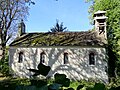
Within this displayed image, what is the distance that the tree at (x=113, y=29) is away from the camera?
29938mm

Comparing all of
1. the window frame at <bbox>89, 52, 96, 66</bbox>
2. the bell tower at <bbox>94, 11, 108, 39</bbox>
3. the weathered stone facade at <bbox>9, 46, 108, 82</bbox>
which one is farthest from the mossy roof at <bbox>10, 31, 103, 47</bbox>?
the window frame at <bbox>89, 52, 96, 66</bbox>

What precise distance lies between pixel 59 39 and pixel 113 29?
8895mm

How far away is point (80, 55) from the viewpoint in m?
29.9

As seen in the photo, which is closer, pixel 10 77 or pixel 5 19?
pixel 10 77

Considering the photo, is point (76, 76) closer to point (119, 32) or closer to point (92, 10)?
point (119, 32)

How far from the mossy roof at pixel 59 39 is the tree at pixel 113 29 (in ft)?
7.18

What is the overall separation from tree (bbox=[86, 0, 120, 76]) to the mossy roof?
219 cm

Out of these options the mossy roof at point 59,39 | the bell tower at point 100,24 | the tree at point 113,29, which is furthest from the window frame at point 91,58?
the bell tower at point 100,24

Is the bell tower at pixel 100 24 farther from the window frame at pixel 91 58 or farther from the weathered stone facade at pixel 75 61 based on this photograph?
the window frame at pixel 91 58

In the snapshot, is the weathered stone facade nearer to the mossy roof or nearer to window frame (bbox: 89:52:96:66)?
window frame (bbox: 89:52:96:66)

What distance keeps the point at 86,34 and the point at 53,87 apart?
31.7m

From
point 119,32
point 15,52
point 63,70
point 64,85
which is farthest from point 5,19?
point 64,85

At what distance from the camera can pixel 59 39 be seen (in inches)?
1253

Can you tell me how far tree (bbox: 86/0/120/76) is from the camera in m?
29.9
